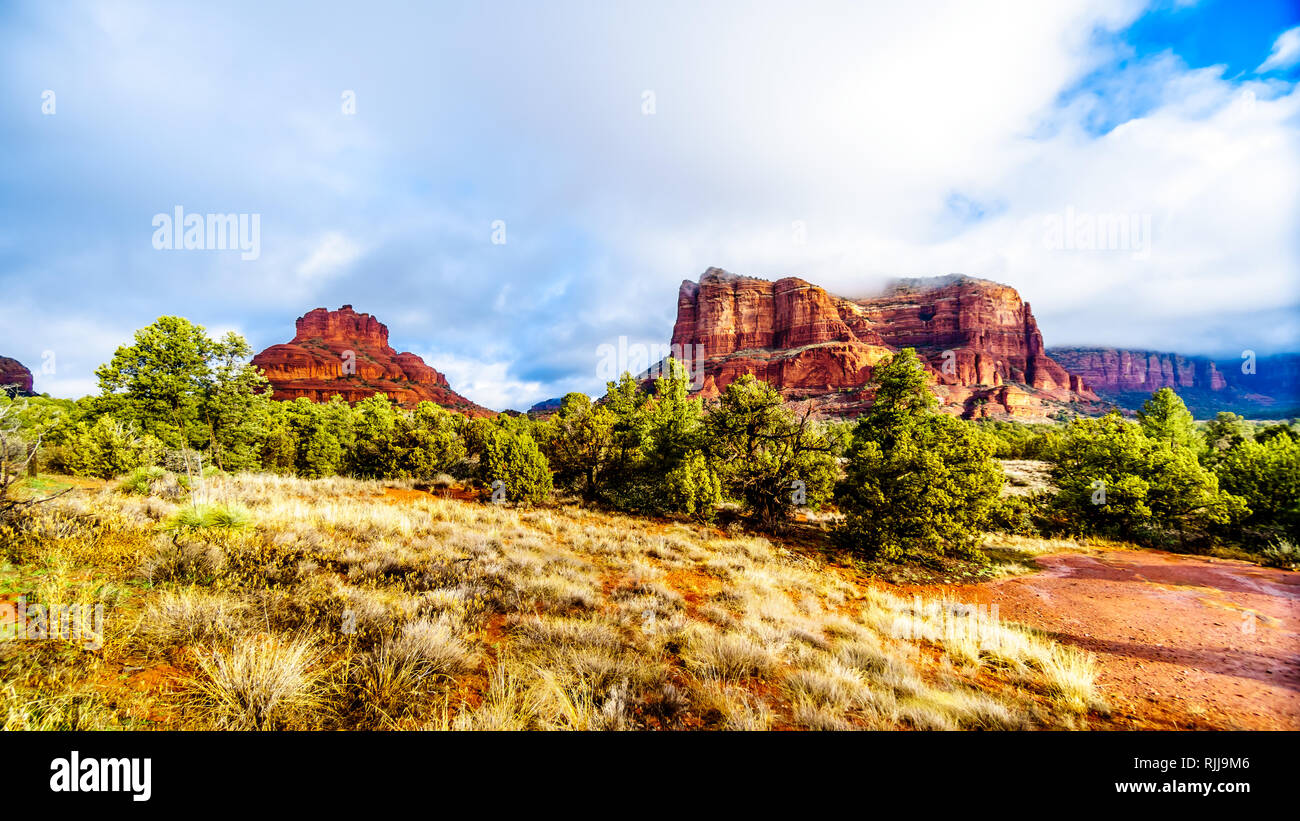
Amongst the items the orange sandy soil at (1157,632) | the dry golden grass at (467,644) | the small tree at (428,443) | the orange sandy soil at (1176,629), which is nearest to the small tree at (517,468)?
the small tree at (428,443)

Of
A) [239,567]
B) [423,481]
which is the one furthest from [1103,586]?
[423,481]

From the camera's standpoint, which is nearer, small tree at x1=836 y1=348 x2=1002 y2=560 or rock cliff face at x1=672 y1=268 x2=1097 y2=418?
small tree at x1=836 y1=348 x2=1002 y2=560

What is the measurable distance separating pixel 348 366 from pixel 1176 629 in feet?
424

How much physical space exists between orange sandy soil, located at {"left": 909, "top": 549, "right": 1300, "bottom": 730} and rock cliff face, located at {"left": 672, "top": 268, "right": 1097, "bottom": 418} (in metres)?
103

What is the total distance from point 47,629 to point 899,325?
607ft

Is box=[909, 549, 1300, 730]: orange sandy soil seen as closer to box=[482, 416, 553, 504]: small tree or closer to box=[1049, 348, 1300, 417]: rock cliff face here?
box=[482, 416, 553, 504]: small tree

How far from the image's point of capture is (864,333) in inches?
5497

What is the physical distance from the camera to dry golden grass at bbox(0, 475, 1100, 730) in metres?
3.11

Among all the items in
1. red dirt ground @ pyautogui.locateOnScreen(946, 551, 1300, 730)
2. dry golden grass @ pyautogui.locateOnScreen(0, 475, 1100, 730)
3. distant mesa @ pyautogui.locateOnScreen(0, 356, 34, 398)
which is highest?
distant mesa @ pyautogui.locateOnScreen(0, 356, 34, 398)

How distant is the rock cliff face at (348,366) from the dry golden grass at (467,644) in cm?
9255

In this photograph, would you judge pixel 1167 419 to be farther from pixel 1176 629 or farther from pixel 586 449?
pixel 586 449

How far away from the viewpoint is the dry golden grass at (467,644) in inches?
122

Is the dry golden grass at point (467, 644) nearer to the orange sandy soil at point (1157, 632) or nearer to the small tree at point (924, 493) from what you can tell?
the orange sandy soil at point (1157, 632)

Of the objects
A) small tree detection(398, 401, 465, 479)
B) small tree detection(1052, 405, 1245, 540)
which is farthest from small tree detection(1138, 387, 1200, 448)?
small tree detection(398, 401, 465, 479)
